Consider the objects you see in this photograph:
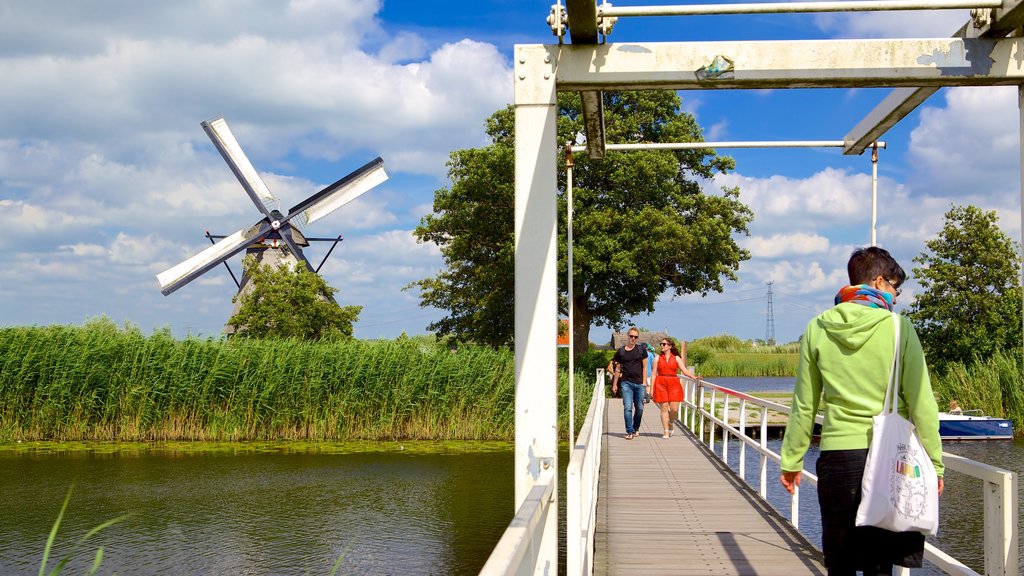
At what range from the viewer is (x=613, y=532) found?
22.5ft

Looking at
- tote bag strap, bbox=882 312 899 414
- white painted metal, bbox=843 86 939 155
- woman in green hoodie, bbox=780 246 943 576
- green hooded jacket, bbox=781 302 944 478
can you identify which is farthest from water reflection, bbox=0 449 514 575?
tote bag strap, bbox=882 312 899 414

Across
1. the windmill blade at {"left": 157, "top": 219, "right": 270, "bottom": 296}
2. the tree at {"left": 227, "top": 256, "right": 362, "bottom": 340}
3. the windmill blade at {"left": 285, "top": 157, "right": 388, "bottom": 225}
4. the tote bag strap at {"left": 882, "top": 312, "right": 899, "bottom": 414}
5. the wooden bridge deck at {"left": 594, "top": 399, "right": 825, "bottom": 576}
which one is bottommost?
the wooden bridge deck at {"left": 594, "top": 399, "right": 825, "bottom": 576}

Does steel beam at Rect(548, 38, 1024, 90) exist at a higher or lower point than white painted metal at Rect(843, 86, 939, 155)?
lower

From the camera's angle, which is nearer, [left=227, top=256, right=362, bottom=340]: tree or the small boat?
the small boat

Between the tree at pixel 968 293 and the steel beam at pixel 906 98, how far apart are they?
21.3m

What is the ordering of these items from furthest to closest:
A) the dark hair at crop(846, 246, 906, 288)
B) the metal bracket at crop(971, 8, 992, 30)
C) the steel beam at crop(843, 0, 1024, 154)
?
1. the metal bracket at crop(971, 8, 992, 30)
2. the steel beam at crop(843, 0, 1024, 154)
3. the dark hair at crop(846, 246, 906, 288)

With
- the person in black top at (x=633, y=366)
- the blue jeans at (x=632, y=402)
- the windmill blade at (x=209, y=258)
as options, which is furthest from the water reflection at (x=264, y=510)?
the windmill blade at (x=209, y=258)

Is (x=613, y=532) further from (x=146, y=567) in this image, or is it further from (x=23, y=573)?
(x=23, y=573)

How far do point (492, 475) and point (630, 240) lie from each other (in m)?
13.9

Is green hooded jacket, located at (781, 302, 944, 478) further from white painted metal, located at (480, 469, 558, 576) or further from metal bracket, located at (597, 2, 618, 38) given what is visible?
metal bracket, located at (597, 2, 618, 38)

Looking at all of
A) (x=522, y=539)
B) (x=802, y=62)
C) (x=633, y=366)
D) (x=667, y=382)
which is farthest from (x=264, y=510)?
(x=522, y=539)

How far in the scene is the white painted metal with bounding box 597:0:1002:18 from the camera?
162 inches

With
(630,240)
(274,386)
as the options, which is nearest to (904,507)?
(274,386)

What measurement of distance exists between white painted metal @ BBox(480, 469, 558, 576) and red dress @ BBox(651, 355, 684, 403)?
9.89 m
